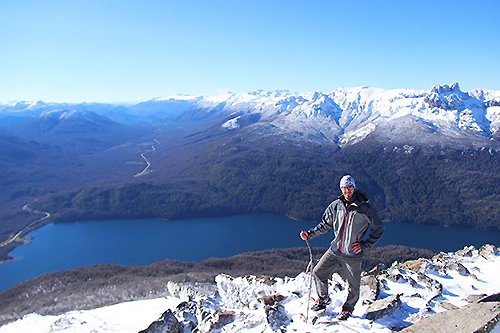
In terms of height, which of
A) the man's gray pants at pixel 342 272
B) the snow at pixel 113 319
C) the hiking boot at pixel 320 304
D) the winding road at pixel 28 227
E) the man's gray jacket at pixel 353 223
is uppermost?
the man's gray jacket at pixel 353 223

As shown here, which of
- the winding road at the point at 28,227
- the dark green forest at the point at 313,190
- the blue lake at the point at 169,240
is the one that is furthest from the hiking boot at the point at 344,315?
the dark green forest at the point at 313,190

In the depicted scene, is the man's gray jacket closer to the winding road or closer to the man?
the man

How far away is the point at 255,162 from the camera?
196875mm

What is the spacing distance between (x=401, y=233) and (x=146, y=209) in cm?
8903

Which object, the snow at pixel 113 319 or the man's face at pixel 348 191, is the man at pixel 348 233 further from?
the snow at pixel 113 319

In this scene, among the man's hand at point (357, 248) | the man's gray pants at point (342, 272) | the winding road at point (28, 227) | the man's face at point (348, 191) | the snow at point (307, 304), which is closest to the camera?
the man's face at point (348, 191)

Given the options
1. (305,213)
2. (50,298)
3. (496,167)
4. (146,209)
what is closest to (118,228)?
(146,209)

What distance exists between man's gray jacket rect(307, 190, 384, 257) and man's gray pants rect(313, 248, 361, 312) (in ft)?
0.87

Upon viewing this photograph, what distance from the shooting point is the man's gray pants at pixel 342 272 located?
1030 cm

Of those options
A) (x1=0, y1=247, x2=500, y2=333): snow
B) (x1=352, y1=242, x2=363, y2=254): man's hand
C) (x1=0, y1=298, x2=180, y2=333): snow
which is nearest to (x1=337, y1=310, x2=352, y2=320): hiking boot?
(x1=0, y1=247, x2=500, y2=333): snow

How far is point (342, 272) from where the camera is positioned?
10.9m

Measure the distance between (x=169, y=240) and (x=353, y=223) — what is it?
113186 mm

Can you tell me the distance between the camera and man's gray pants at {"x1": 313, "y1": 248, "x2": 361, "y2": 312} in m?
10.3

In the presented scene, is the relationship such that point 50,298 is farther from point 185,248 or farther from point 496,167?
point 496,167
